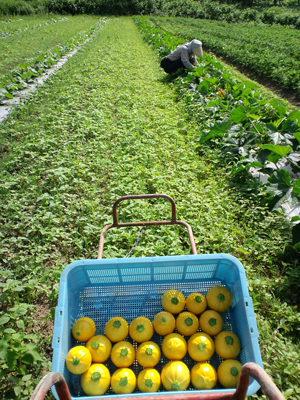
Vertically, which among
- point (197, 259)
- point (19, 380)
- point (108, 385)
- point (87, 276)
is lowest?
point (19, 380)

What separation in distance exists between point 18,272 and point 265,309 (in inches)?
97.9

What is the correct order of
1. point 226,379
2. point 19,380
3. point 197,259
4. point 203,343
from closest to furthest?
1. point 226,379
2. point 203,343
3. point 197,259
4. point 19,380

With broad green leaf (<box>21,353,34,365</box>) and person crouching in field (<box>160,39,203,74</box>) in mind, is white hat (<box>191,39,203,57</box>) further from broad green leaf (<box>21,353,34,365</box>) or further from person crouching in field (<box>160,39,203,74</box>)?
broad green leaf (<box>21,353,34,365</box>)

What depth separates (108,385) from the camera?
1485 mm

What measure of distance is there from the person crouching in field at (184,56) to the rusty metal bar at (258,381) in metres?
8.85

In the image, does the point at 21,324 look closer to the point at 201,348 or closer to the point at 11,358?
the point at 11,358

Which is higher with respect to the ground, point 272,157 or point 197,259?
point 197,259

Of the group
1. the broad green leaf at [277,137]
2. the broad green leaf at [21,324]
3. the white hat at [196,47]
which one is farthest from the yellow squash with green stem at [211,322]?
the white hat at [196,47]

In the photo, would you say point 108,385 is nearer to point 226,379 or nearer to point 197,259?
point 226,379

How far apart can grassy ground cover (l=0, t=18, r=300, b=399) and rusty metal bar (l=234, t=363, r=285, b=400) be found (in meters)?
1.06

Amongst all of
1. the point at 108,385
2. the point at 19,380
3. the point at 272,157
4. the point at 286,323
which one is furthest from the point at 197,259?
the point at 272,157

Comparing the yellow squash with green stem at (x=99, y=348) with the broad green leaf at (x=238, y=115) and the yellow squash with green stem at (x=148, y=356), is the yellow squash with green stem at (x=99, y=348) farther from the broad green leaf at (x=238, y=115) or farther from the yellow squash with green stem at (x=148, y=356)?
the broad green leaf at (x=238, y=115)

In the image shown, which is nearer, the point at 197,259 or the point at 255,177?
the point at 197,259

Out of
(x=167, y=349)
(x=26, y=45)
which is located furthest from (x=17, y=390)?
(x=26, y=45)
